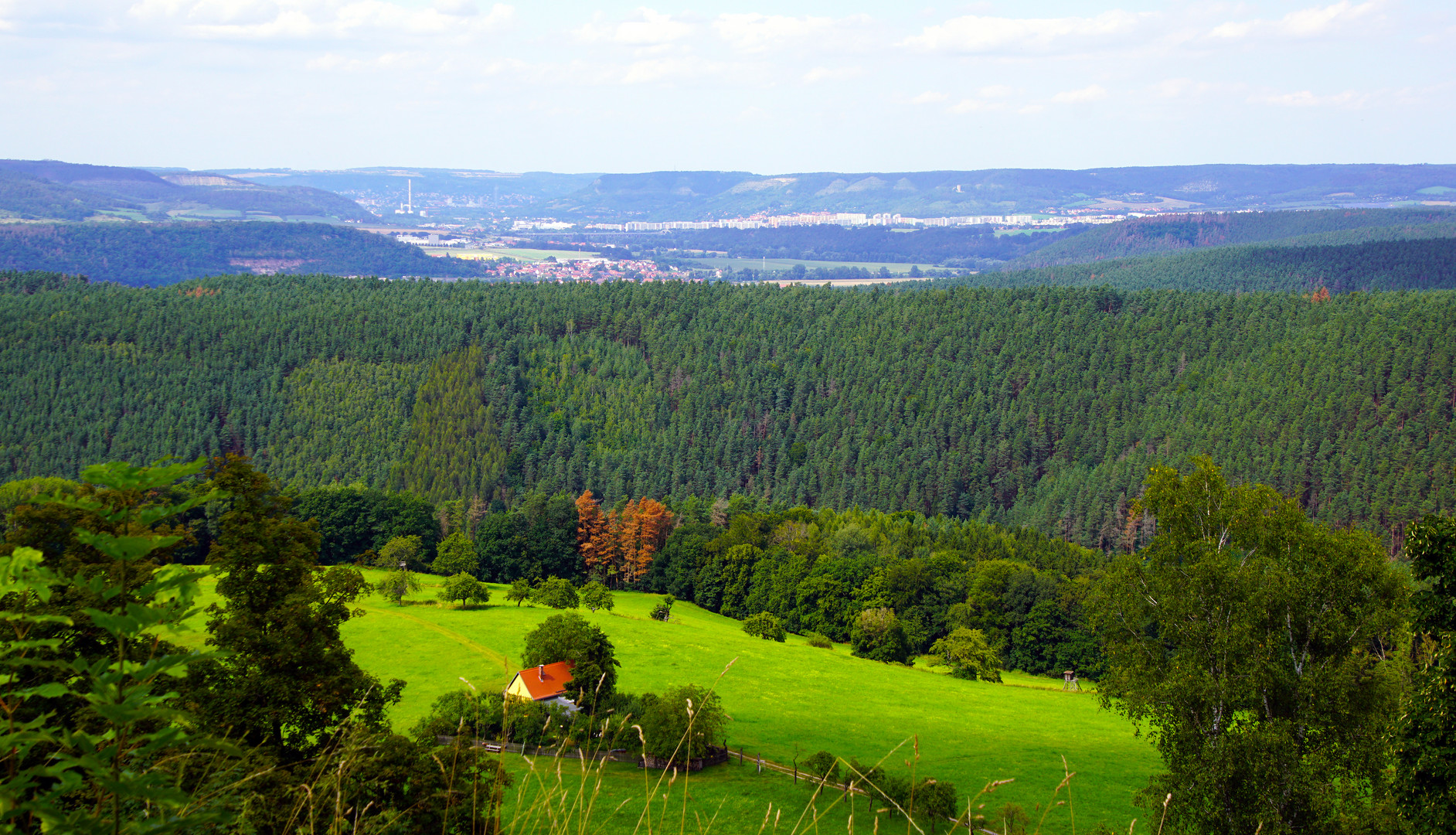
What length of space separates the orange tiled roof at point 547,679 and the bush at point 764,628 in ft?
131

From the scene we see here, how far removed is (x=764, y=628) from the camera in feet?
293

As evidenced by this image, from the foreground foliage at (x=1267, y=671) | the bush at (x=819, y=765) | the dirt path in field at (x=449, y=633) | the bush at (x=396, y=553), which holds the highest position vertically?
the foreground foliage at (x=1267, y=671)

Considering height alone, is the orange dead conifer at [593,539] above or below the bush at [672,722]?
below

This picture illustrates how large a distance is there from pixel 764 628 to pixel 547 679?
4229cm

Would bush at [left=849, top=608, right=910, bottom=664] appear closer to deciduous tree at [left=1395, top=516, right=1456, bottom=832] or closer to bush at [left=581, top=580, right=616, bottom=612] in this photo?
bush at [left=581, top=580, right=616, bottom=612]

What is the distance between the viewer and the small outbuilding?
4662cm

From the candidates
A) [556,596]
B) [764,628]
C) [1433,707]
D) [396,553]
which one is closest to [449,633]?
[556,596]

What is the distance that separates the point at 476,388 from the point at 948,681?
447ft

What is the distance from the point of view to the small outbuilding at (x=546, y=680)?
46625 millimetres

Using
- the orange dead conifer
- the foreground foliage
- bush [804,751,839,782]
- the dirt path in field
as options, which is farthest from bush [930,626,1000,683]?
the foreground foliage

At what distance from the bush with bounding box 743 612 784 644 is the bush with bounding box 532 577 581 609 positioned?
50.6 ft

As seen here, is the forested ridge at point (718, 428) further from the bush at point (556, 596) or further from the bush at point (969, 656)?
the bush at point (969, 656)

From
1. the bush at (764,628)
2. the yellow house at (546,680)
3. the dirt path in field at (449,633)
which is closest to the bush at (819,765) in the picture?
the yellow house at (546,680)

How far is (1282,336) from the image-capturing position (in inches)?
7534
